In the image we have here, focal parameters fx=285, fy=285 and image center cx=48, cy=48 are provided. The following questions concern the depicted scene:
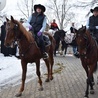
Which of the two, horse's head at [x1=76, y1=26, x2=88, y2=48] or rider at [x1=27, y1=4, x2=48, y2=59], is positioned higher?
rider at [x1=27, y1=4, x2=48, y2=59]

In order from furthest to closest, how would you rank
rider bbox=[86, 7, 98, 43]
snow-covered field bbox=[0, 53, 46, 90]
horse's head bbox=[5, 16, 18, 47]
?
snow-covered field bbox=[0, 53, 46, 90] < rider bbox=[86, 7, 98, 43] < horse's head bbox=[5, 16, 18, 47]

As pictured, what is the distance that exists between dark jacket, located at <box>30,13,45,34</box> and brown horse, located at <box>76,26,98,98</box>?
6.59 ft

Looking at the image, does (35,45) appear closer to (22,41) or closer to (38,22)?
(22,41)

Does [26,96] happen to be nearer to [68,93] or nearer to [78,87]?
[68,93]

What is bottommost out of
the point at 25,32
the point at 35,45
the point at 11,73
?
the point at 11,73

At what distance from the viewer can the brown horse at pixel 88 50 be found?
26.3 feet

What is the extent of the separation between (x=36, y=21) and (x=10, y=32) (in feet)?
6.05

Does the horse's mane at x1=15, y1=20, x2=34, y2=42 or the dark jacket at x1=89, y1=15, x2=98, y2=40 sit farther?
the dark jacket at x1=89, y1=15, x2=98, y2=40

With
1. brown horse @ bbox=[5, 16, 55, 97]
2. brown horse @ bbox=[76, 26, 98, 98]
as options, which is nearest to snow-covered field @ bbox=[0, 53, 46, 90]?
brown horse @ bbox=[5, 16, 55, 97]

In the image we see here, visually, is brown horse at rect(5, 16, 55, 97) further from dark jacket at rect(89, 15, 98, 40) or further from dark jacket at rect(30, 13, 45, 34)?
dark jacket at rect(89, 15, 98, 40)

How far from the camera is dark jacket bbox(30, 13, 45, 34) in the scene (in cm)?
966

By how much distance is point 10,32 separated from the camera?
802 cm

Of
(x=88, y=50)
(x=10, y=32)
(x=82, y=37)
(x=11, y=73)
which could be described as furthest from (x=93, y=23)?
(x=11, y=73)

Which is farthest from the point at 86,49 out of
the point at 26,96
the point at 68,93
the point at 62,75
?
the point at 62,75
